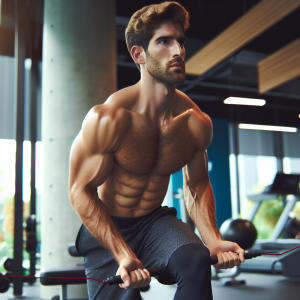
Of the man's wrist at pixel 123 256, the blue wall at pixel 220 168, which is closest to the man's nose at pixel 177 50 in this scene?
the man's wrist at pixel 123 256

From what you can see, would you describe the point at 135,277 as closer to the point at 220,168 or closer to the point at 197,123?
the point at 197,123

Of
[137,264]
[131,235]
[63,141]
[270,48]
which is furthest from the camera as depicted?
[270,48]

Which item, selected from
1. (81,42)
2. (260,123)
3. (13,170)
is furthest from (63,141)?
(260,123)

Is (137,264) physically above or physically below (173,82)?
below

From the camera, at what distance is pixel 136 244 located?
153 cm

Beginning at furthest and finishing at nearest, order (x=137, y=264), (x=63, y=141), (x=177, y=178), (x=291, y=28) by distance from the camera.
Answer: (x=177, y=178) < (x=291, y=28) < (x=63, y=141) < (x=137, y=264)

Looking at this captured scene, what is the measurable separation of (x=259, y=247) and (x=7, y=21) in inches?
200

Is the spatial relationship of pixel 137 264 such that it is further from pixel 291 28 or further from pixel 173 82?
pixel 291 28

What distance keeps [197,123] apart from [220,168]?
7382 mm

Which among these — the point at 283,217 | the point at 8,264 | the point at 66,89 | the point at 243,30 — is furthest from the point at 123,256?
the point at 283,217

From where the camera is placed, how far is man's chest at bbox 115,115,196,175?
57.1 inches

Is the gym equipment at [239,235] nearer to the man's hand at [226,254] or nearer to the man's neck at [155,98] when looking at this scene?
the man's hand at [226,254]

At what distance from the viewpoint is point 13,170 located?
12.1ft

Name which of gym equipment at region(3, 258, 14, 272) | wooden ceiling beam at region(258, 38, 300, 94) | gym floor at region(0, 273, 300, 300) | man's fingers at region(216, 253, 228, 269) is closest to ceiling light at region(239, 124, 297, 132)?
wooden ceiling beam at region(258, 38, 300, 94)
